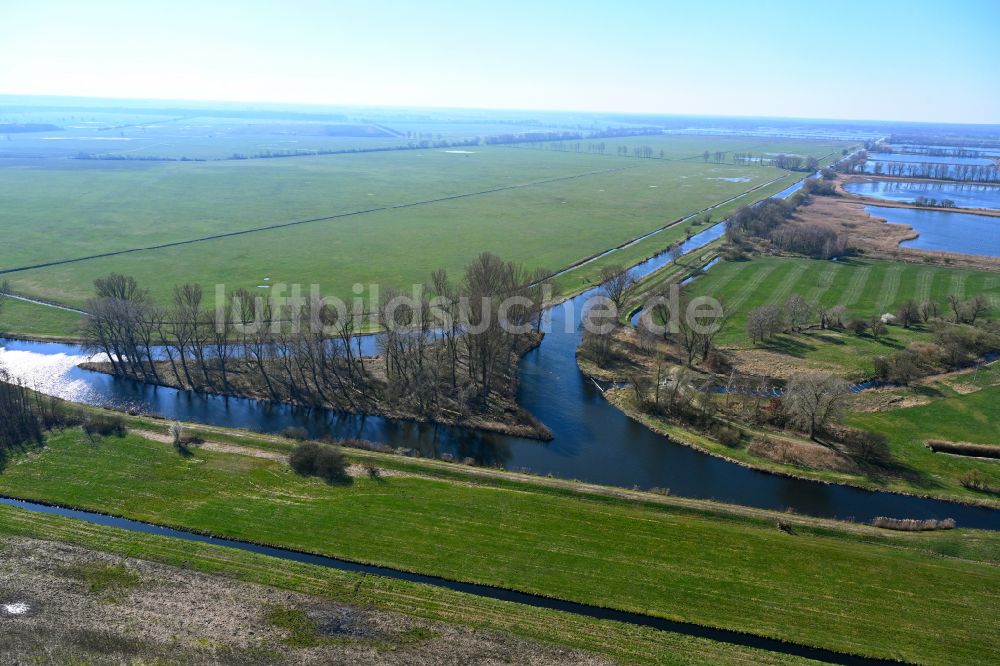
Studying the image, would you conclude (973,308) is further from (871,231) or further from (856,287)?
(871,231)

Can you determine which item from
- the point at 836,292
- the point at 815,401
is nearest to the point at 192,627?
the point at 815,401

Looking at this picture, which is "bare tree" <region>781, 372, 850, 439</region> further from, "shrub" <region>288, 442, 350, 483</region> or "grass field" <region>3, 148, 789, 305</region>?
"grass field" <region>3, 148, 789, 305</region>

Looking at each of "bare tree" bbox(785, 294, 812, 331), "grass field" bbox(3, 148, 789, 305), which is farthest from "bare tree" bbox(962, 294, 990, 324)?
"grass field" bbox(3, 148, 789, 305)

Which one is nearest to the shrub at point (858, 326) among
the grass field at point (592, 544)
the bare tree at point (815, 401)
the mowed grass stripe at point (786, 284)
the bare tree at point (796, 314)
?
the bare tree at point (796, 314)

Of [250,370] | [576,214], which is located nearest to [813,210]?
[576,214]

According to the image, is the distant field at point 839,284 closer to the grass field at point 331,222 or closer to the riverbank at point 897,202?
the grass field at point 331,222
